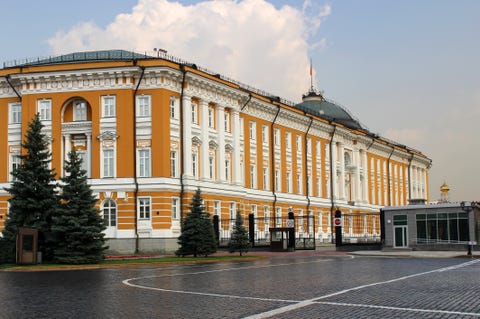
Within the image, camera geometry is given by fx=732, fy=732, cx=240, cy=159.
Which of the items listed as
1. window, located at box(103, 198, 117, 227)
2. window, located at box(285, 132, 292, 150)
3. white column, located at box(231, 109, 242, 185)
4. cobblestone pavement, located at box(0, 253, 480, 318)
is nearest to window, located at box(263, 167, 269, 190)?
window, located at box(285, 132, 292, 150)

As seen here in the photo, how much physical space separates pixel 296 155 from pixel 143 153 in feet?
75.0

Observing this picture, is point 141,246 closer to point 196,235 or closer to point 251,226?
point 196,235

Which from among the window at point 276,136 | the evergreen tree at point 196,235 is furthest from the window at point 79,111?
the window at point 276,136

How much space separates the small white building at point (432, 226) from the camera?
51.8 meters

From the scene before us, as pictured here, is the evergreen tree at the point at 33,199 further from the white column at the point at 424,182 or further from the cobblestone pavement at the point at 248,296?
the white column at the point at 424,182

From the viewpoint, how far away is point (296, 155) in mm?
68125

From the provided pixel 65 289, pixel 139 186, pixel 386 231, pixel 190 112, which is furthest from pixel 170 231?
pixel 65 289

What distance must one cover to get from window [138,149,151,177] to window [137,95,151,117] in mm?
2458

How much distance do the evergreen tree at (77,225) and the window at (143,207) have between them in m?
12.7

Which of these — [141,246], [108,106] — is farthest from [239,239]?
[108,106]

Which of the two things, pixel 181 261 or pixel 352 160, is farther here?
pixel 352 160

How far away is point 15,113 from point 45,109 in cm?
323

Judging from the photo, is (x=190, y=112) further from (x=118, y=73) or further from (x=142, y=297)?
(x=142, y=297)

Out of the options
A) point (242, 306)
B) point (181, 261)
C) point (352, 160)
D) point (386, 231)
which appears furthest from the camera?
point (352, 160)
